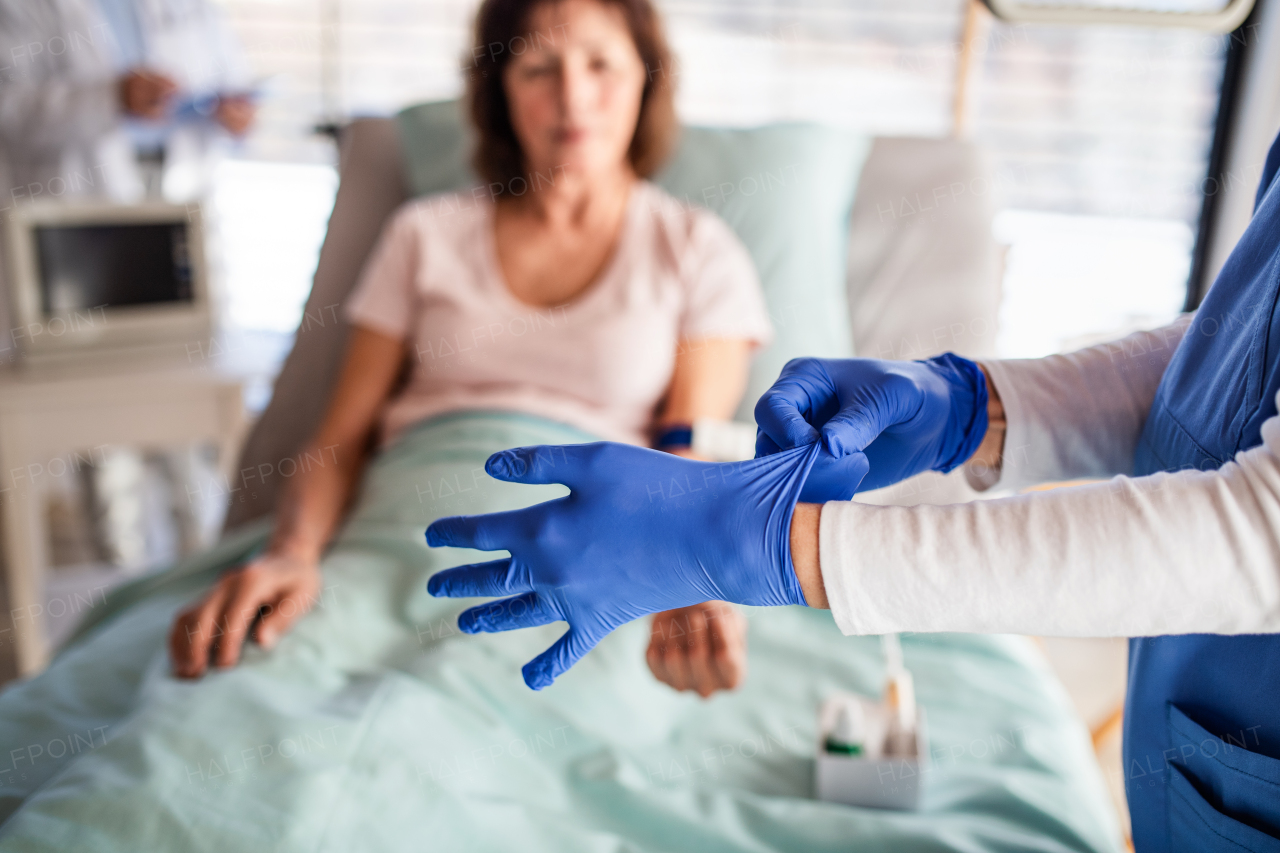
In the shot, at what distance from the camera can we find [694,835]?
75cm

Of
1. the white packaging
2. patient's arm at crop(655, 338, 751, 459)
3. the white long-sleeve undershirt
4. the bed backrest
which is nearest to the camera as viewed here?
the white long-sleeve undershirt

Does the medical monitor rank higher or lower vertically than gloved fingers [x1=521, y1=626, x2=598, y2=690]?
higher

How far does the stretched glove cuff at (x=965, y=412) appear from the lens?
2.39ft

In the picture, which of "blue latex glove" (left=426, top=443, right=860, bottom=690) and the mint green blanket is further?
the mint green blanket

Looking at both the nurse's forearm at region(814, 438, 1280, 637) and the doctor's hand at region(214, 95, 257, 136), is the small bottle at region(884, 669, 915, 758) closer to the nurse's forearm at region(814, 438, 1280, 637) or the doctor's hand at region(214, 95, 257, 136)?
the nurse's forearm at region(814, 438, 1280, 637)

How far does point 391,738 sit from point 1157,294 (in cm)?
216

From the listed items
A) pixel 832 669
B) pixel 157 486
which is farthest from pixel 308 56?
pixel 832 669

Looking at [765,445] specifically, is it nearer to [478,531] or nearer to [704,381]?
[478,531]

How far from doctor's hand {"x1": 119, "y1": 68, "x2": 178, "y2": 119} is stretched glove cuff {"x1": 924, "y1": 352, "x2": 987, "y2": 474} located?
184 cm

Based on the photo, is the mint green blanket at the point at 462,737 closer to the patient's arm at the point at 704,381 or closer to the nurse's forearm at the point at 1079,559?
the patient's arm at the point at 704,381

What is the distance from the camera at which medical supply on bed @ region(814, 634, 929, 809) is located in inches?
31.8

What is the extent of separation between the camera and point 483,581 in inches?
22.5

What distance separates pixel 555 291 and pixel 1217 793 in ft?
2.99

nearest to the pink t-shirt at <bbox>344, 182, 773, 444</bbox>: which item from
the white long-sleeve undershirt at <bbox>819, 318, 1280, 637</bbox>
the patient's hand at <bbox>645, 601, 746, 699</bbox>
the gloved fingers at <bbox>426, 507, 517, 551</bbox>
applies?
the patient's hand at <bbox>645, 601, 746, 699</bbox>
